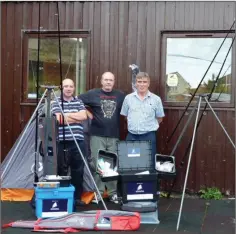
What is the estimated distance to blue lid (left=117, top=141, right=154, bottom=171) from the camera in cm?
648

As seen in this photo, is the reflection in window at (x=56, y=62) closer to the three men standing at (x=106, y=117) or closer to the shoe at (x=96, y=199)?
the three men standing at (x=106, y=117)

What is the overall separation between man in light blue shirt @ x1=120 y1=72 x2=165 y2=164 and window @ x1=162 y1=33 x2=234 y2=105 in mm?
785

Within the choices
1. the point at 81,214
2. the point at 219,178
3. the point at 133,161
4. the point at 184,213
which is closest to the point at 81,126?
the point at 133,161

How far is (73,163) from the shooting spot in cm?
674

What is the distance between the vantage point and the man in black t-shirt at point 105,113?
696 centimetres

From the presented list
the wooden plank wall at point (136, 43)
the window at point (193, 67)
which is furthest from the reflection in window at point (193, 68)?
the wooden plank wall at point (136, 43)

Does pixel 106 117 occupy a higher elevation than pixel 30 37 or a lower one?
lower

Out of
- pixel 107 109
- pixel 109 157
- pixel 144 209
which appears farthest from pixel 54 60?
pixel 144 209

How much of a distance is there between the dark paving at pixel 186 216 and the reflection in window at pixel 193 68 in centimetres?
151

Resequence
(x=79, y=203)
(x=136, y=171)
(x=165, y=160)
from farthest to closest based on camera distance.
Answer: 1. (x=79, y=203)
2. (x=165, y=160)
3. (x=136, y=171)

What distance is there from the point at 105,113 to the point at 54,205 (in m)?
1.52

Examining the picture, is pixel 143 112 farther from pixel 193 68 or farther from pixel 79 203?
pixel 79 203

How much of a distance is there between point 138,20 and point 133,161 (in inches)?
87.7

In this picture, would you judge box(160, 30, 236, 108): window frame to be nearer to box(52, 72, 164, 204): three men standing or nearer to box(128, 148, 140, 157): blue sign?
box(52, 72, 164, 204): three men standing
